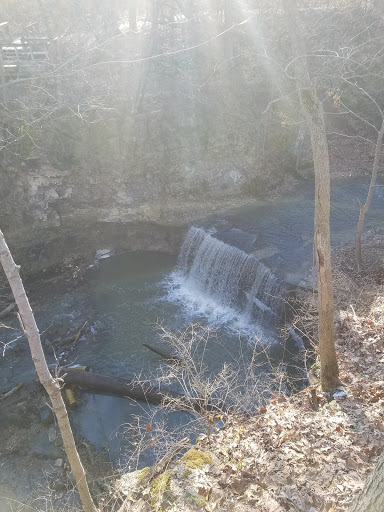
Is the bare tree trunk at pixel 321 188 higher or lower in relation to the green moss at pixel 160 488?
higher

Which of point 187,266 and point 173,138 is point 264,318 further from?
point 173,138

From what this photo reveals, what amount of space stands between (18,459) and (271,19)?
A: 1960cm

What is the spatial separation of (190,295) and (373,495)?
1217 centimetres

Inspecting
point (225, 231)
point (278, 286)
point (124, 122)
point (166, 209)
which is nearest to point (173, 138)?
point (124, 122)

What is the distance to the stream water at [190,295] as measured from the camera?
10866mm

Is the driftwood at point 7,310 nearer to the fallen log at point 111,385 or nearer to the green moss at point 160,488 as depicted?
the fallen log at point 111,385

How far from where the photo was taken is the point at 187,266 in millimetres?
15750

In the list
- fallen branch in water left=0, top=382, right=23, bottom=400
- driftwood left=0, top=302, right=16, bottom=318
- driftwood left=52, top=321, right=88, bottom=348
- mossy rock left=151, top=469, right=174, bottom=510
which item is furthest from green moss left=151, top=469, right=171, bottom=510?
driftwood left=0, top=302, right=16, bottom=318

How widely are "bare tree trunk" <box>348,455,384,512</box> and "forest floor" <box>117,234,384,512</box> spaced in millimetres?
1798

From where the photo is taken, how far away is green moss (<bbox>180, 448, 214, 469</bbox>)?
5082mm

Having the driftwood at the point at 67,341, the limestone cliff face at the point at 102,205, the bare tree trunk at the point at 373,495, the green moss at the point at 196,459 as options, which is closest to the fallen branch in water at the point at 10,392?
the driftwood at the point at 67,341

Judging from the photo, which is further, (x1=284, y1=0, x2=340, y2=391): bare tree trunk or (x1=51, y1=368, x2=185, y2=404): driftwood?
(x1=51, y1=368, x2=185, y2=404): driftwood

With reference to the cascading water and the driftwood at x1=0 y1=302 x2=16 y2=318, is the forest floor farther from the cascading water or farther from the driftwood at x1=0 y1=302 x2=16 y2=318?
A: the driftwood at x1=0 y1=302 x2=16 y2=318

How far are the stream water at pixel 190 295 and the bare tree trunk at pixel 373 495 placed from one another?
7.48m
